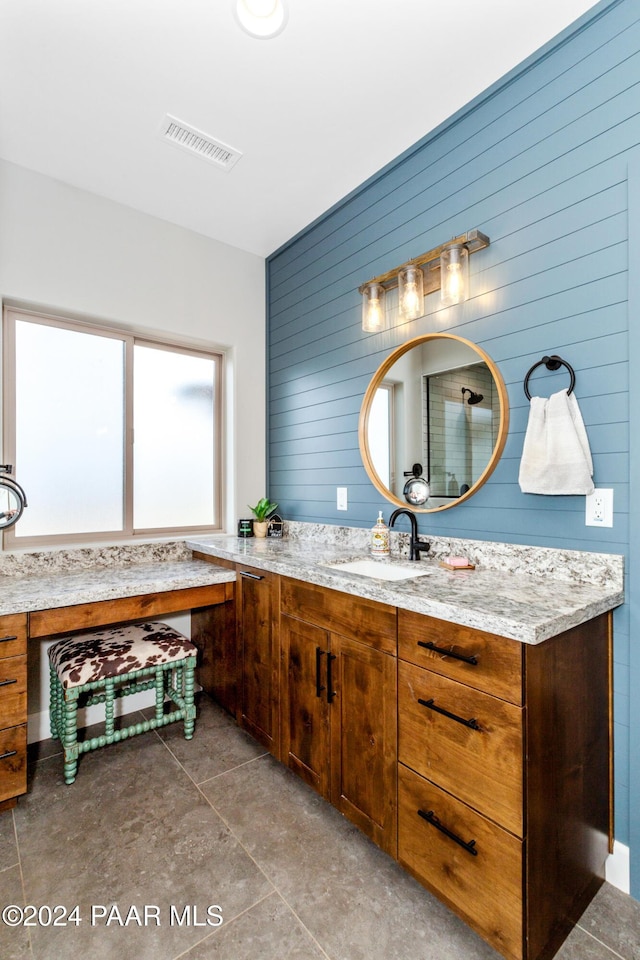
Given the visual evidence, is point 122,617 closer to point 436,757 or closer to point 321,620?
point 321,620

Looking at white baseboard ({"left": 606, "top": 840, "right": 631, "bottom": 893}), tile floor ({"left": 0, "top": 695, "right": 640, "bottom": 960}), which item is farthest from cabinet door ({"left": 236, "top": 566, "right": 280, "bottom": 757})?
white baseboard ({"left": 606, "top": 840, "right": 631, "bottom": 893})

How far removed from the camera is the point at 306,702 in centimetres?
183

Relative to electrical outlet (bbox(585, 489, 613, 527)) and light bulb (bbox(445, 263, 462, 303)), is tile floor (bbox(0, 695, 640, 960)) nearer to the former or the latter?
electrical outlet (bbox(585, 489, 613, 527))

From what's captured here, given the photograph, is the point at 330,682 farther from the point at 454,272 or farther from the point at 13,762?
the point at 454,272

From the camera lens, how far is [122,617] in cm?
212

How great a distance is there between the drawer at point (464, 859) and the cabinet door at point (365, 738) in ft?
0.22

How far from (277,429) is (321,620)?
5.64ft

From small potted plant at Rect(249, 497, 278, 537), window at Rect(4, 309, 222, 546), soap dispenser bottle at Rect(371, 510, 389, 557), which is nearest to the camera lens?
soap dispenser bottle at Rect(371, 510, 389, 557)

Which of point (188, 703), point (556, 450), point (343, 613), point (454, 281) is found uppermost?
point (454, 281)

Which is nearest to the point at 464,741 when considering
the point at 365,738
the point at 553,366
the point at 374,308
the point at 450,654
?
the point at 450,654

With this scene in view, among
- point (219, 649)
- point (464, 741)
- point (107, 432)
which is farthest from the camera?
point (107, 432)

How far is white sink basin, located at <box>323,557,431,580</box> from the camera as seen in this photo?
76.2 inches

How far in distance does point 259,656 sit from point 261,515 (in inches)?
42.3

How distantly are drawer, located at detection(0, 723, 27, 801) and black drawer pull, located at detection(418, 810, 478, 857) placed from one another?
1.54m
